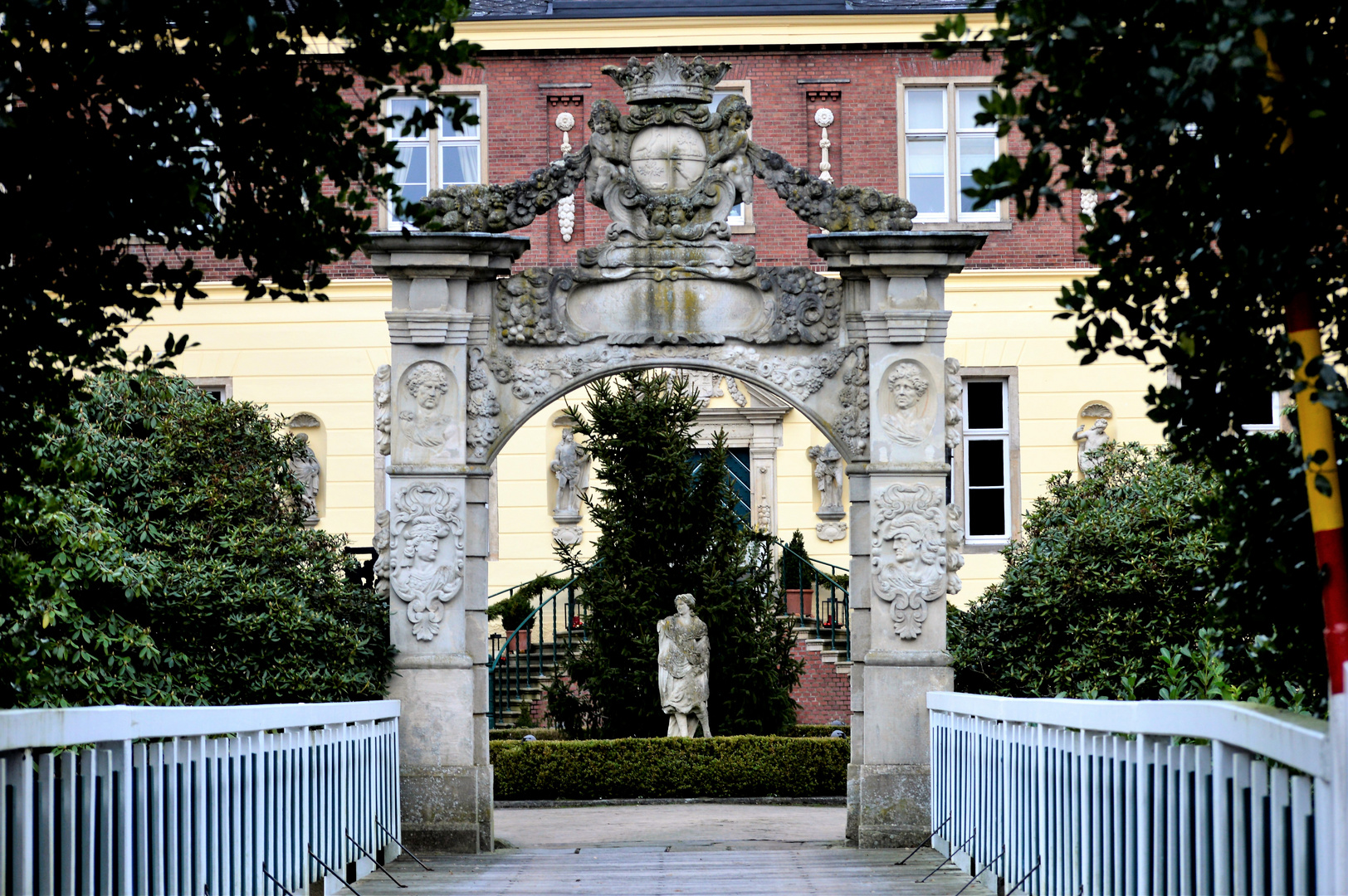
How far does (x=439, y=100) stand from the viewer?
5.39 m

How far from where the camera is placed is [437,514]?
36.4ft

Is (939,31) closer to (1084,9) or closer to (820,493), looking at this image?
(1084,9)

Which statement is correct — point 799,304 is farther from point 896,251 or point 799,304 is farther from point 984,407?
point 984,407

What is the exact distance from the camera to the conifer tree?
59.9 feet

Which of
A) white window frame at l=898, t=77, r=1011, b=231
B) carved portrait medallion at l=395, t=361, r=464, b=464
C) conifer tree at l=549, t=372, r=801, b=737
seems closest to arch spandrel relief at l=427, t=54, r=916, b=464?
carved portrait medallion at l=395, t=361, r=464, b=464

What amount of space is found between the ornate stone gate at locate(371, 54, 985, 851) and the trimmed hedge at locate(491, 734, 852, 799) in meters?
4.84

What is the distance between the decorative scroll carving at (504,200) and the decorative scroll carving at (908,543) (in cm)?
302

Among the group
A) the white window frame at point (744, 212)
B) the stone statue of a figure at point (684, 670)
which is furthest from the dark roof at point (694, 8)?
the stone statue of a figure at point (684, 670)

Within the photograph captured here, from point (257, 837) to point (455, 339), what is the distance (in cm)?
515

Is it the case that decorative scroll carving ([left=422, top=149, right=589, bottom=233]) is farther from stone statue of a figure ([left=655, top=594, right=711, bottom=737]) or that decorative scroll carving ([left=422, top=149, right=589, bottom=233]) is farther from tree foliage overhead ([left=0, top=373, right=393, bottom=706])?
stone statue of a figure ([left=655, top=594, right=711, bottom=737])

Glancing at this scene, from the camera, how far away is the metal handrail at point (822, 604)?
20.7 metres

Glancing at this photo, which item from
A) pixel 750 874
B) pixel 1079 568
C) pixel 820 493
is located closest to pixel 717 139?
pixel 1079 568

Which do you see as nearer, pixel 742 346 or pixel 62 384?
pixel 62 384

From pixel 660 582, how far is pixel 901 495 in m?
7.80
